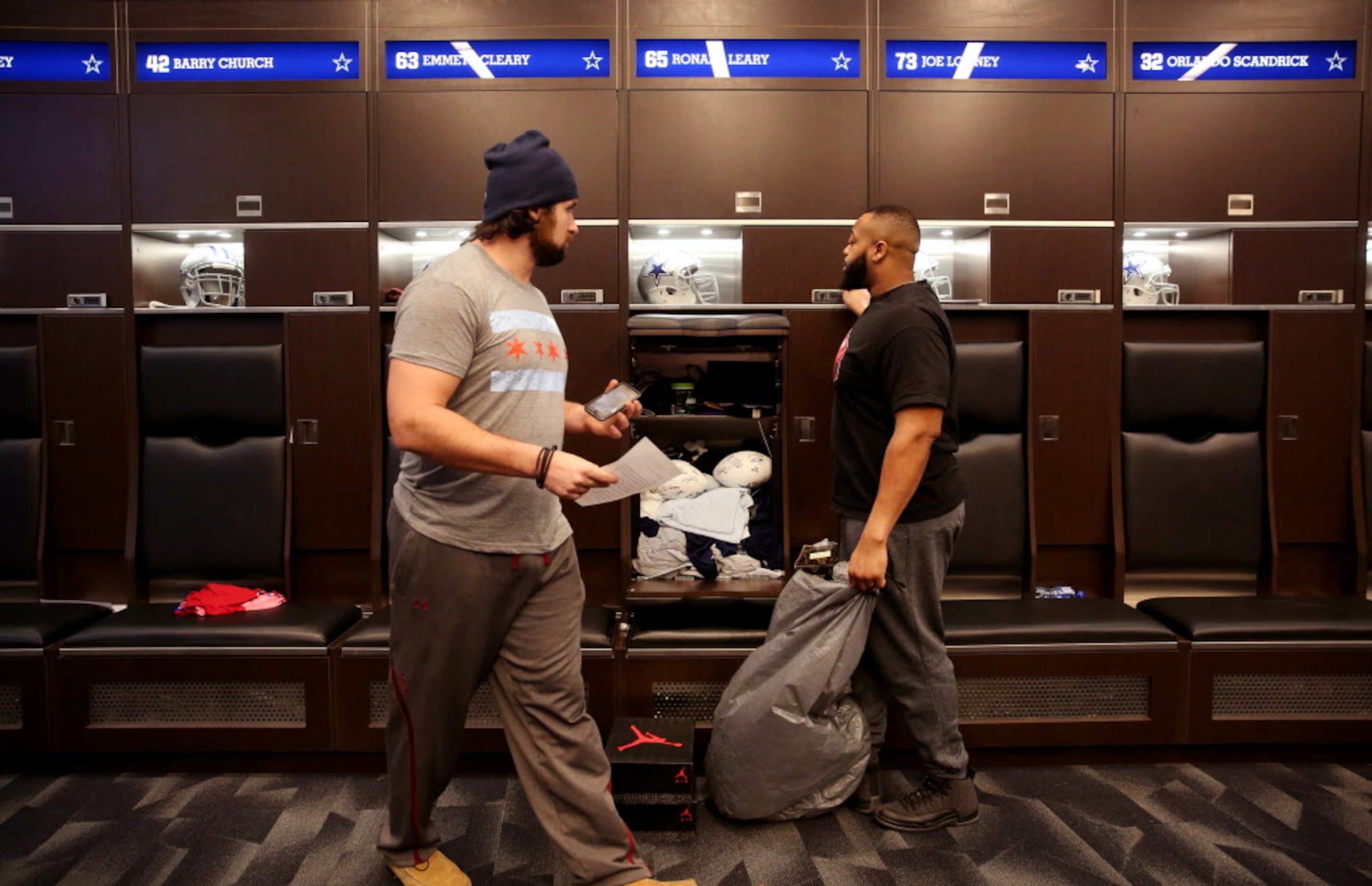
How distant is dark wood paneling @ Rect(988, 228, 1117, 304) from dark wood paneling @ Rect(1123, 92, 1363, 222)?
18 centimetres

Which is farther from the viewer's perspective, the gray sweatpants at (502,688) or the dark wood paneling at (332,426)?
the dark wood paneling at (332,426)

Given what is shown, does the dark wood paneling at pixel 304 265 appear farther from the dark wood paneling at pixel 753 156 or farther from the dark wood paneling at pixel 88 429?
the dark wood paneling at pixel 753 156

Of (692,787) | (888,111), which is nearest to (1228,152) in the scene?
(888,111)

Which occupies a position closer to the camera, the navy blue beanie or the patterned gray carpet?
the navy blue beanie

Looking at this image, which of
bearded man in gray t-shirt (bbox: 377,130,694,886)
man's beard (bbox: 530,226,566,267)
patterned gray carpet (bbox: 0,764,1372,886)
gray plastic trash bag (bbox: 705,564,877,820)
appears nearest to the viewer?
bearded man in gray t-shirt (bbox: 377,130,694,886)

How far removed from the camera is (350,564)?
10.2 ft

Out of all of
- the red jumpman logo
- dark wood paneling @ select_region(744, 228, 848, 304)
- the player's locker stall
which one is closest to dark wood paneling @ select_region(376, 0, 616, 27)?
dark wood paneling @ select_region(744, 228, 848, 304)

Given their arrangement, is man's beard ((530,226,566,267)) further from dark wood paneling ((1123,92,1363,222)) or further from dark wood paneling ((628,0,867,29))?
dark wood paneling ((1123,92,1363,222))

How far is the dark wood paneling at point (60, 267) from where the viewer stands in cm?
303

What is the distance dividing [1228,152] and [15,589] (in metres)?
4.69

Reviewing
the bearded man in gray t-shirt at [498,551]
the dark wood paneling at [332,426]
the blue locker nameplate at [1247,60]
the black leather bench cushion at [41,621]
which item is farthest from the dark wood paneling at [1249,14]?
the black leather bench cushion at [41,621]

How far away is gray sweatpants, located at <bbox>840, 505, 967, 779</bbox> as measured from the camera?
2062 mm

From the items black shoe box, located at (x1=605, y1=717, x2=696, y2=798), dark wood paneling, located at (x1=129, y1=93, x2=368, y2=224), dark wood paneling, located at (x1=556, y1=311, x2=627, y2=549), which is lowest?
black shoe box, located at (x1=605, y1=717, x2=696, y2=798)

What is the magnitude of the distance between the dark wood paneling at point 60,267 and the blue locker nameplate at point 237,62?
62 cm
